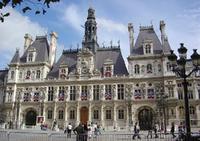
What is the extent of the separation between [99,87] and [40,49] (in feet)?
55.0

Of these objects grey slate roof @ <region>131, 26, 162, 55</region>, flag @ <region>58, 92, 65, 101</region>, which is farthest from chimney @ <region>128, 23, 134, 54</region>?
flag @ <region>58, 92, 65, 101</region>

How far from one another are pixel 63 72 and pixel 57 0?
45320mm

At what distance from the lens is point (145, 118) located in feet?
150

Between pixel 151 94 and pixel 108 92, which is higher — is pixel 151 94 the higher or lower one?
the lower one

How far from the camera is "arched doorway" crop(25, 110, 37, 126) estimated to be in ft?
166

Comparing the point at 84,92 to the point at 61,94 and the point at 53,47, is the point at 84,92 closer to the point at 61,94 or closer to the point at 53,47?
the point at 61,94

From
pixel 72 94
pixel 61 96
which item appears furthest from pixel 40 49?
pixel 72 94

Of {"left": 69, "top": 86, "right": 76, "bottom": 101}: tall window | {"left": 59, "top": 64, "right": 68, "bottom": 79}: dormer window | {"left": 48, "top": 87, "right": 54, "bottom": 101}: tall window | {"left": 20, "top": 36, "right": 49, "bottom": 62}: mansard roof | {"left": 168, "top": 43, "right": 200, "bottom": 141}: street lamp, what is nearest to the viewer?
{"left": 168, "top": 43, "right": 200, "bottom": 141}: street lamp

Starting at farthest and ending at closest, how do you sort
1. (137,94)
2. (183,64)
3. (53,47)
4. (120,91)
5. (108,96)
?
1. (53,47)
2. (108,96)
3. (120,91)
4. (137,94)
5. (183,64)

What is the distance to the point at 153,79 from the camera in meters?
46.2

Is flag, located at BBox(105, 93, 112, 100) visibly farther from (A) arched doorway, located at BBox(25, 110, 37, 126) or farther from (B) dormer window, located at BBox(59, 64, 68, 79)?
(A) arched doorway, located at BBox(25, 110, 37, 126)

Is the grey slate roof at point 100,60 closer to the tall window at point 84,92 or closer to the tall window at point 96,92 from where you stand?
the tall window at point 96,92

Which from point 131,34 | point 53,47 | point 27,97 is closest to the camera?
point 27,97

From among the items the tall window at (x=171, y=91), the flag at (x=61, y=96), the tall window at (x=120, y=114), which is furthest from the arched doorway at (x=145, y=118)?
the flag at (x=61, y=96)
